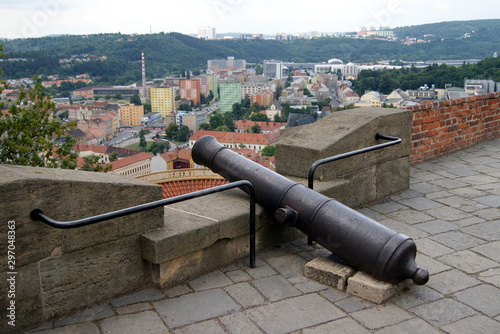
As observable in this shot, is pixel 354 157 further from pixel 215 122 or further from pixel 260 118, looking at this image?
pixel 260 118

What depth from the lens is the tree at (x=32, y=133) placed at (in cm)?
719

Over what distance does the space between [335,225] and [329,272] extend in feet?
0.79

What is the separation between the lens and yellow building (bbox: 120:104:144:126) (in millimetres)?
98375

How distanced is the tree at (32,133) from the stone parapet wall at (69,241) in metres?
5.15

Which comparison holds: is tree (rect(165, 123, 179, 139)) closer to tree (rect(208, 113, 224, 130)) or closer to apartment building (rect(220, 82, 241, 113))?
tree (rect(208, 113, 224, 130))

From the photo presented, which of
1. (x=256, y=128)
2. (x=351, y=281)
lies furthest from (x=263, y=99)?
(x=351, y=281)

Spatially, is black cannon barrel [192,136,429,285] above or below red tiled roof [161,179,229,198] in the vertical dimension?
above

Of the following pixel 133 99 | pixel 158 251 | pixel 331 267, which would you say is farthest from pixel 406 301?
pixel 133 99

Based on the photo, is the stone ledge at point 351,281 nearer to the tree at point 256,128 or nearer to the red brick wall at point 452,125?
the red brick wall at point 452,125

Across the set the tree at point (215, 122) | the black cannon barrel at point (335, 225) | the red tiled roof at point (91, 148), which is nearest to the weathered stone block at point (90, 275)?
the black cannon barrel at point (335, 225)

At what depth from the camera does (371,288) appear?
2.35 m

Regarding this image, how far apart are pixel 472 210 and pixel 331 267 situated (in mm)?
1681

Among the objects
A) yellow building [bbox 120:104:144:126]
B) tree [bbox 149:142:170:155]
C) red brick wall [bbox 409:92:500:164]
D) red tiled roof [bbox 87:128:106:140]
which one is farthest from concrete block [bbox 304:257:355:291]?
yellow building [bbox 120:104:144:126]

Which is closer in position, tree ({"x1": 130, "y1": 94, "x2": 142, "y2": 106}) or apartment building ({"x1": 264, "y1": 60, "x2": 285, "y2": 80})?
tree ({"x1": 130, "y1": 94, "x2": 142, "y2": 106})
